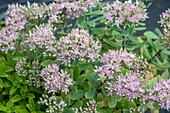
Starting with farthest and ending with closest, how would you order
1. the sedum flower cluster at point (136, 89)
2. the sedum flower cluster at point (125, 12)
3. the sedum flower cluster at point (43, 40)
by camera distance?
the sedum flower cluster at point (125, 12)
the sedum flower cluster at point (43, 40)
the sedum flower cluster at point (136, 89)

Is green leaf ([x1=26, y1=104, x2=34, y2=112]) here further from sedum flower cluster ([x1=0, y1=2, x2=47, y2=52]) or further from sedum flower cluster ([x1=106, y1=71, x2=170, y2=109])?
sedum flower cluster ([x1=106, y1=71, x2=170, y2=109])

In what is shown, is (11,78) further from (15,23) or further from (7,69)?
(15,23)

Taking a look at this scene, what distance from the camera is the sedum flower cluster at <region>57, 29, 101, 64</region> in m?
1.20

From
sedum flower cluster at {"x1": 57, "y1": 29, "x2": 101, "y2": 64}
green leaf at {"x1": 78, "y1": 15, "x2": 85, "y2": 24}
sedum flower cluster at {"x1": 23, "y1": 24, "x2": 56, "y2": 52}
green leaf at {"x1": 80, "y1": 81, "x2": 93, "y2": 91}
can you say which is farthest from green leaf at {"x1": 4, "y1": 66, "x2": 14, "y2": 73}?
green leaf at {"x1": 78, "y1": 15, "x2": 85, "y2": 24}

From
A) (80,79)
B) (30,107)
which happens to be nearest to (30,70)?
(30,107)

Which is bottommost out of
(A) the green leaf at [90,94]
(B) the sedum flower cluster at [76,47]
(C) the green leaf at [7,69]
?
(A) the green leaf at [90,94]

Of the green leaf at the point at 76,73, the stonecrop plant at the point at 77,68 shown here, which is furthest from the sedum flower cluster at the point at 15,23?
the green leaf at the point at 76,73

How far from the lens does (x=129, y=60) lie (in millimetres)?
1210

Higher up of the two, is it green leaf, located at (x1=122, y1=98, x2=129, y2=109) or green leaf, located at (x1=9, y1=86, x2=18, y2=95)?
green leaf, located at (x1=9, y1=86, x2=18, y2=95)

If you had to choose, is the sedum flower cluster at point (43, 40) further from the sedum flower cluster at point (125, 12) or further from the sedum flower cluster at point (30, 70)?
the sedum flower cluster at point (125, 12)

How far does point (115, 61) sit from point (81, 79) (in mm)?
324

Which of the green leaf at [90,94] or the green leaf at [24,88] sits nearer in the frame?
the green leaf at [90,94]

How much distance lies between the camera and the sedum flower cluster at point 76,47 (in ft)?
3.95

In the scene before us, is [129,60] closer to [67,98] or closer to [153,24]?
[67,98]
